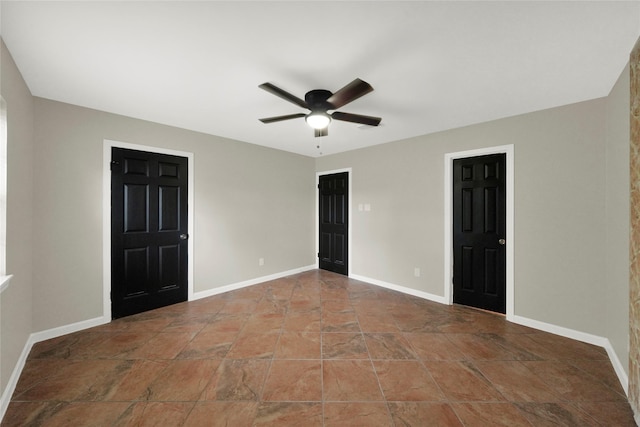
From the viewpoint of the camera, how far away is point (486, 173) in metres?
3.17

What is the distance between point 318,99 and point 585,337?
3.57 metres

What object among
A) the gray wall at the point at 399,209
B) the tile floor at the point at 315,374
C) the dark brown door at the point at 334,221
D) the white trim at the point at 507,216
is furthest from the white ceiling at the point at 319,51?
the tile floor at the point at 315,374

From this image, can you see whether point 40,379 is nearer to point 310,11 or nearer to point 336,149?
point 310,11

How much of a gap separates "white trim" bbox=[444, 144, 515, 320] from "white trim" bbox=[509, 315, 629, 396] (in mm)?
151

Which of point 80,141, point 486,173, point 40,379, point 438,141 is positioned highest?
point 438,141

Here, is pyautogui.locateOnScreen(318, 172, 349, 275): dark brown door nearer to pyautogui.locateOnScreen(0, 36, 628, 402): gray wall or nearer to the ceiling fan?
pyautogui.locateOnScreen(0, 36, 628, 402): gray wall

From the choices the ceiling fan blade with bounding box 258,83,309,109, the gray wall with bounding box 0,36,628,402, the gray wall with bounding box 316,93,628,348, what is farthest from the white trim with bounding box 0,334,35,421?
the gray wall with bounding box 316,93,628,348

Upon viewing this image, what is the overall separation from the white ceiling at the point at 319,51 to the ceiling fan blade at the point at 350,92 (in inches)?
8.1

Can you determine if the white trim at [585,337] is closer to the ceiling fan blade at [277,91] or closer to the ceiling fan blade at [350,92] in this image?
the ceiling fan blade at [350,92]

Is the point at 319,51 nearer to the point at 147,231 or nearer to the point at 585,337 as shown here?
the point at 147,231

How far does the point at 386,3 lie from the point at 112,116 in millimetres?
3221

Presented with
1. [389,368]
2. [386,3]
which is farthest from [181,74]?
[389,368]

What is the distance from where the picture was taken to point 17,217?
1980 millimetres

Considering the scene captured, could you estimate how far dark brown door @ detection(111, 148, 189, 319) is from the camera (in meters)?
2.91
